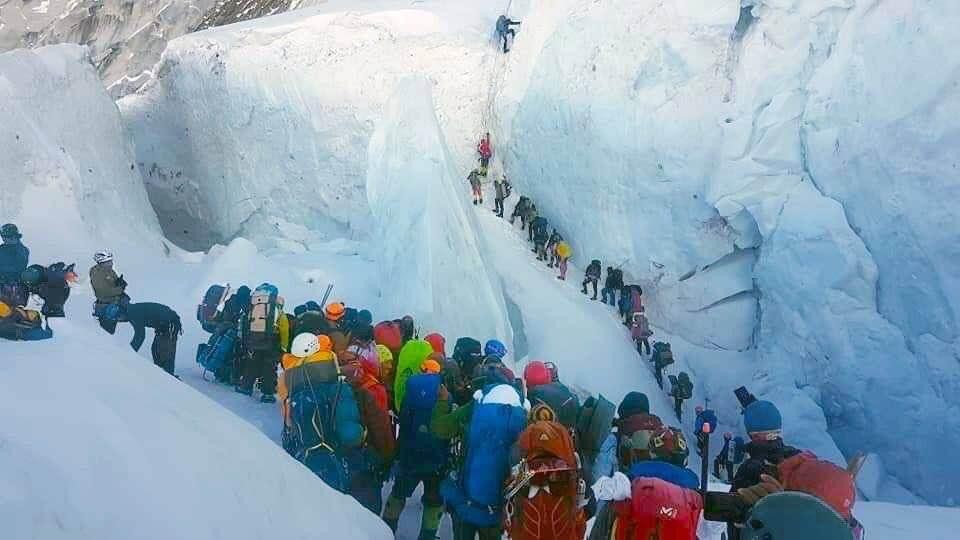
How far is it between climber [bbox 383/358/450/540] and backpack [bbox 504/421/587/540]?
124cm

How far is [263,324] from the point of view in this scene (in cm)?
623

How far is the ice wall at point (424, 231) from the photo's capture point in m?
10.4

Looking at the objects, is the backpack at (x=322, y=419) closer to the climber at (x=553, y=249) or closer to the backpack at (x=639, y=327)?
the backpack at (x=639, y=327)

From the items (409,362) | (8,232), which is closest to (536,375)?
(409,362)

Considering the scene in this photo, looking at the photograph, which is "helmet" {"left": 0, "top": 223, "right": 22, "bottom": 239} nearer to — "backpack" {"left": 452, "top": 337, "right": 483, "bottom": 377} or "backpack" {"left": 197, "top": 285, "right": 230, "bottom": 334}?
"backpack" {"left": 197, "top": 285, "right": 230, "bottom": 334}

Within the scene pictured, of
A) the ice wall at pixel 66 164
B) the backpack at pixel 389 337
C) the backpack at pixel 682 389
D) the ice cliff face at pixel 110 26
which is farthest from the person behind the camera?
the ice cliff face at pixel 110 26

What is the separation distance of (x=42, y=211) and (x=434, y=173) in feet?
21.0

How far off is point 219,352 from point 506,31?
11597 mm

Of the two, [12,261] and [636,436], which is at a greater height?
[636,436]

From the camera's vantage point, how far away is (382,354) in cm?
552

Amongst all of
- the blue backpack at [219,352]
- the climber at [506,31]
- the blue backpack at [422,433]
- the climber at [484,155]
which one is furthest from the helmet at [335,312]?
the climber at [506,31]

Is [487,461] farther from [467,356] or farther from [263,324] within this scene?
[263,324]

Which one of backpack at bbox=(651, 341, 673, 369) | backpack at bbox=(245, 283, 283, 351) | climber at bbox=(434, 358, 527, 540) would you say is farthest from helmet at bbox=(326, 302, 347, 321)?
backpack at bbox=(651, 341, 673, 369)

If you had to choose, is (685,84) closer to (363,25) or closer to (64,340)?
(363,25)
